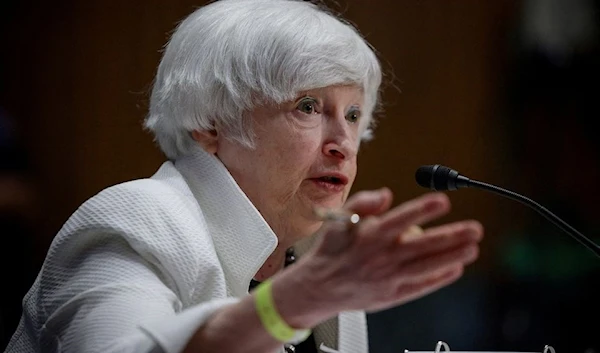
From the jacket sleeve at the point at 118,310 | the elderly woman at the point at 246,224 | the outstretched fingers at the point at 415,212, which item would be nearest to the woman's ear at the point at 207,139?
the elderly woman at the point at 246,224

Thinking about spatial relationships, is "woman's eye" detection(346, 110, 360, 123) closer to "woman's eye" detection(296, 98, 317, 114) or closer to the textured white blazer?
"woman's eye" detection(296, 98, 317, 114)

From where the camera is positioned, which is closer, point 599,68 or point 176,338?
point 176,338

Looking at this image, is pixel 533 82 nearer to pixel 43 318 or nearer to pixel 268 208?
pixel 268 208

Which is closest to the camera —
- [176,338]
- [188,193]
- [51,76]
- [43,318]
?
[176,338]

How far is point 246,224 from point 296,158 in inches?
7.9

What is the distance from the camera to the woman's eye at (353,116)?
1.95m

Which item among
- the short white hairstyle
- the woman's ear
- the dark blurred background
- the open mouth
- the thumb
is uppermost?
the thumb

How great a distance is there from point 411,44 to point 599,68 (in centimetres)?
61

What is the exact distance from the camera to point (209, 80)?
182 cm

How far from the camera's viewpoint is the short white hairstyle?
180cm

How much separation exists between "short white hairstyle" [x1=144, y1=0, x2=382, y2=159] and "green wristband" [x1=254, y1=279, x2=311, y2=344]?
68cm

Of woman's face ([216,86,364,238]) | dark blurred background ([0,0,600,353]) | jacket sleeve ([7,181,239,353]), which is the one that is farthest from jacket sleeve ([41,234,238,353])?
dark blurred background ([0,0,600,353])

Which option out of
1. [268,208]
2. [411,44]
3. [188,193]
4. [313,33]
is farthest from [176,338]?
[411,44]

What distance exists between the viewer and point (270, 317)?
1162 millimetres
